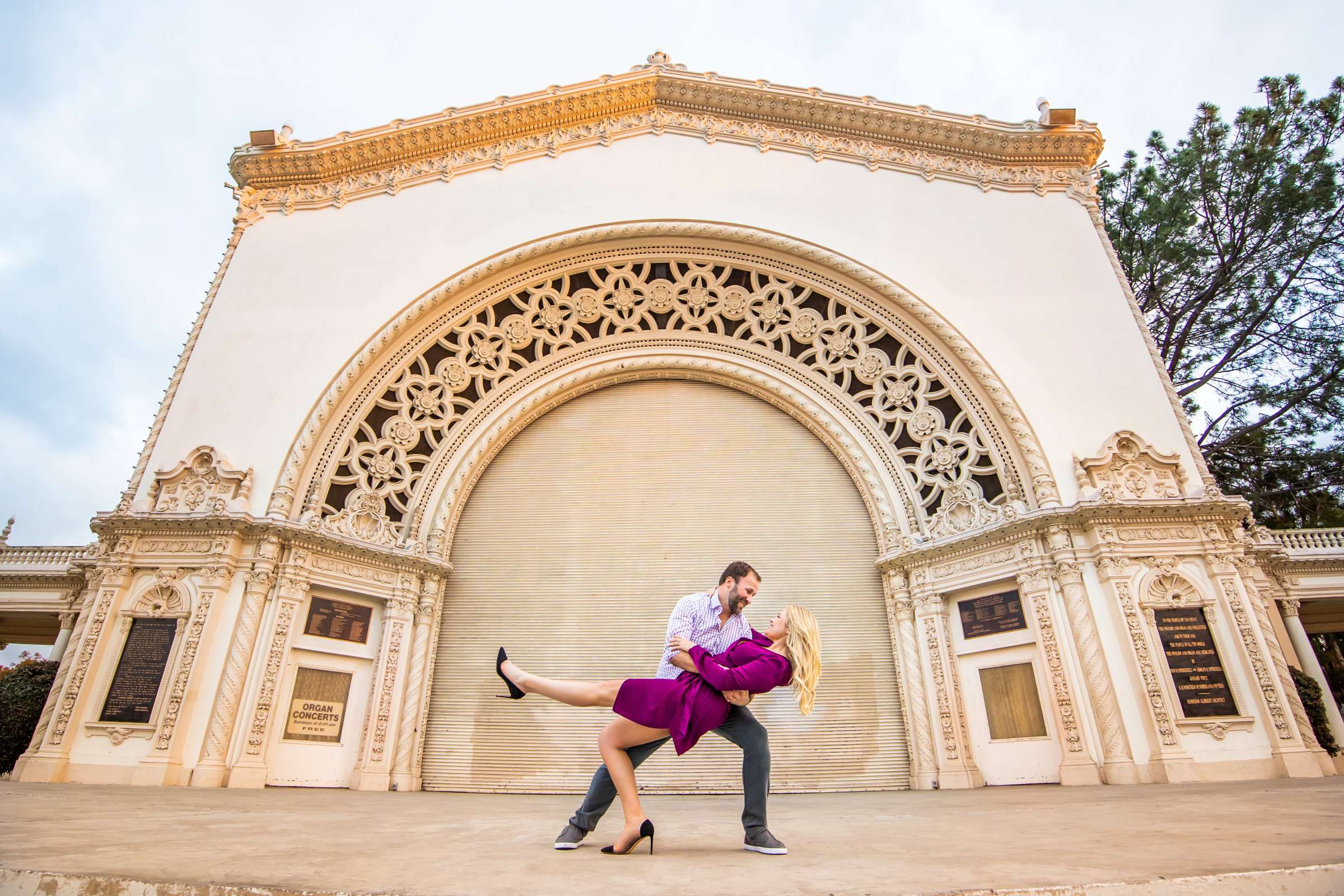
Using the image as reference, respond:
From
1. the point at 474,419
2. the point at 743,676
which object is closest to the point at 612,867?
the point at 743,676

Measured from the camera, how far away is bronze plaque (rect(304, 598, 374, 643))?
9875 millimetres

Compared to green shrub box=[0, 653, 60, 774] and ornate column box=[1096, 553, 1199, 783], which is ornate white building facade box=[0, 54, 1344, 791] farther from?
green shrub box=[0, 653, 60, 774]

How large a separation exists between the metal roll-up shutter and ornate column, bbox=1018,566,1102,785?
2112mm

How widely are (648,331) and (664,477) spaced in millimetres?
2886

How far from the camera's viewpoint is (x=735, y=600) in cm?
340

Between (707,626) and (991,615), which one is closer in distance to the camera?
(707,626)

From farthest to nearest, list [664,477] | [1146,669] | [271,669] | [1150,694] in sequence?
[664,477] → [271,669] → [1146,669] → [1150,694]

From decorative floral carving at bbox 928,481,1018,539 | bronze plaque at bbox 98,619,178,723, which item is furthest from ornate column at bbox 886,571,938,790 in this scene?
bronze plaque at bbox 98,619,178,723

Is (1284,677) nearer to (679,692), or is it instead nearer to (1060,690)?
(1060,690)

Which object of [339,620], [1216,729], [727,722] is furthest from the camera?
[339,620]

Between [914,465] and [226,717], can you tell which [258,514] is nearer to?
[226,717]

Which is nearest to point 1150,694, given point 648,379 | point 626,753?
point 626,753

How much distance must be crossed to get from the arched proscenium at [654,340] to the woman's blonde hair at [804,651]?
814 centimetres

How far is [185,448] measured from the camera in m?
10.5
